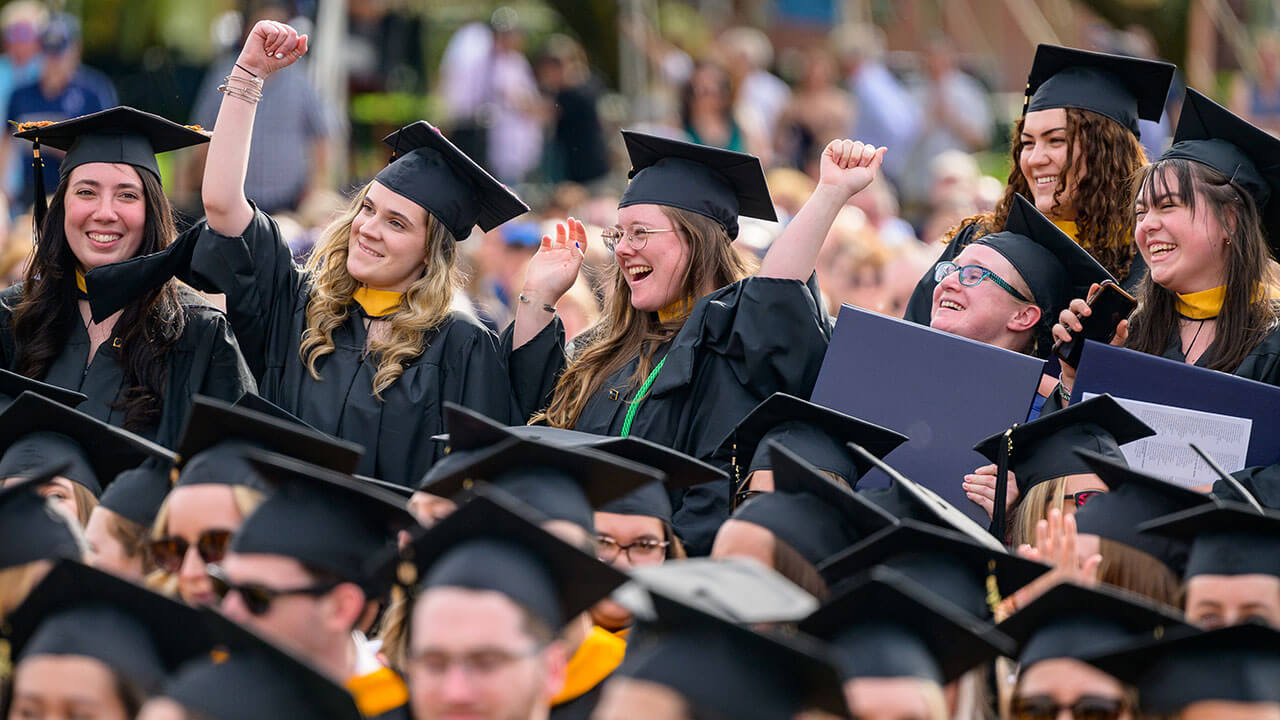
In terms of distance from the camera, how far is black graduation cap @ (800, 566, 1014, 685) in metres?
3.16

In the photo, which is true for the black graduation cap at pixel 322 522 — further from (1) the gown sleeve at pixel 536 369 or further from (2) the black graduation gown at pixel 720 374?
(1) the gown sleeve at pixel 536 369

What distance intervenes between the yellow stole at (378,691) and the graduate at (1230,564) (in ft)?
5.96

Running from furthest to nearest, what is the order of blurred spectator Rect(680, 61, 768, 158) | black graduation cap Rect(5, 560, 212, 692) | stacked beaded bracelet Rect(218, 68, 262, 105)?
1. blurred spectator Rect(680, 61, 768, 158)
2. stacked beaded bracelet Rect(218, 68, 262, 105)
3. black graduation cap Rect(5, 560, 212, 692)

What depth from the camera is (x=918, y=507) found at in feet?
13.6

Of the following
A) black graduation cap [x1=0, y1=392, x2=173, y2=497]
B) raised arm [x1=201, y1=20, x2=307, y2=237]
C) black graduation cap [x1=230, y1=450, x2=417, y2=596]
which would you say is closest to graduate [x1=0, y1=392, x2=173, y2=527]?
black graduation cap [x1=0, y1=392, x2=173, y2=497]

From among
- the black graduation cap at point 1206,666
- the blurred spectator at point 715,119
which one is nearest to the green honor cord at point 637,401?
the black graduation cap at point 1206,666

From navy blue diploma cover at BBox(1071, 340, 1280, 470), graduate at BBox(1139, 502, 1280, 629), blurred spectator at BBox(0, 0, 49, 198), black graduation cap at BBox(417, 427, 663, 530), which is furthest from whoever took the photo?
blurred spectator at BBox(0, 0, 49, 198)

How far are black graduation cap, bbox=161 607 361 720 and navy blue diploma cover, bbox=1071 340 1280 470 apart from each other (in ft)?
8.38

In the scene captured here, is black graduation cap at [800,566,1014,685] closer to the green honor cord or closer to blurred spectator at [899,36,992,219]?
the green honor cord

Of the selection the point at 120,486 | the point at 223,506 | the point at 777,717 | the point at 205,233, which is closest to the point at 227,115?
the point at 205,233

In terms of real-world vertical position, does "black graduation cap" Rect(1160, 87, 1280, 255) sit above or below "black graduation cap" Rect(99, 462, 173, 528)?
above

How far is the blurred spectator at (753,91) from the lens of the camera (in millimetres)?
12977

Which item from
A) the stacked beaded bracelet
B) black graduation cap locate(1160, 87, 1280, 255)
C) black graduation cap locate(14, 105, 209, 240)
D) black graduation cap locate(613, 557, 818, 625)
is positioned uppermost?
black graduation cap locate(1160, 87, 1280, 255)

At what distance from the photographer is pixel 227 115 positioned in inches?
203
